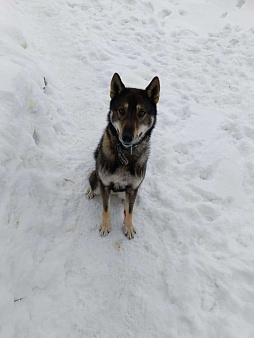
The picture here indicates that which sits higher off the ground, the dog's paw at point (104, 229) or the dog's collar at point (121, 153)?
the dog's collar at point (121, 153)

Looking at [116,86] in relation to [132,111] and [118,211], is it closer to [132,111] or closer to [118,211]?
[132,111]

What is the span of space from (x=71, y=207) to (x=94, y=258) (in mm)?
844

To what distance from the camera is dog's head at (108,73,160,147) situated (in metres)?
2.74

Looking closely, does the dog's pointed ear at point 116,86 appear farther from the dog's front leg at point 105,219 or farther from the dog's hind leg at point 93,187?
the dog's front leg at point 105,219

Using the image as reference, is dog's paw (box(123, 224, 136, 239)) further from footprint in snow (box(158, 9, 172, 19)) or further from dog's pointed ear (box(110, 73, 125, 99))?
footprint in snow (box(158, 9, 172, 19))

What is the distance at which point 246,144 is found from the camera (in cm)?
485

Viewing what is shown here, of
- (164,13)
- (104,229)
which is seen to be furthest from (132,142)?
(164,13)

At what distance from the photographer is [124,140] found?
2713 millimetres

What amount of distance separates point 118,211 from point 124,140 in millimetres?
1464

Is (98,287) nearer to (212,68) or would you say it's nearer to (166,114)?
(166,114)

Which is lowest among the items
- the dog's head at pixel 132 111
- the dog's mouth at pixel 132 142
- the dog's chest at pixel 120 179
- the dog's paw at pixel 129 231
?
the dog's paw at pixel 129 231

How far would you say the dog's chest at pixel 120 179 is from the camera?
3006mm

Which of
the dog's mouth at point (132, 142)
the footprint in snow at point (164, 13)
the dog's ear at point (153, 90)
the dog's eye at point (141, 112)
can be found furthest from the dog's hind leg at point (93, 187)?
the footprint in snow at point (164, 13)

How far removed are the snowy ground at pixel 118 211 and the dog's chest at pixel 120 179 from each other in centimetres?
75
